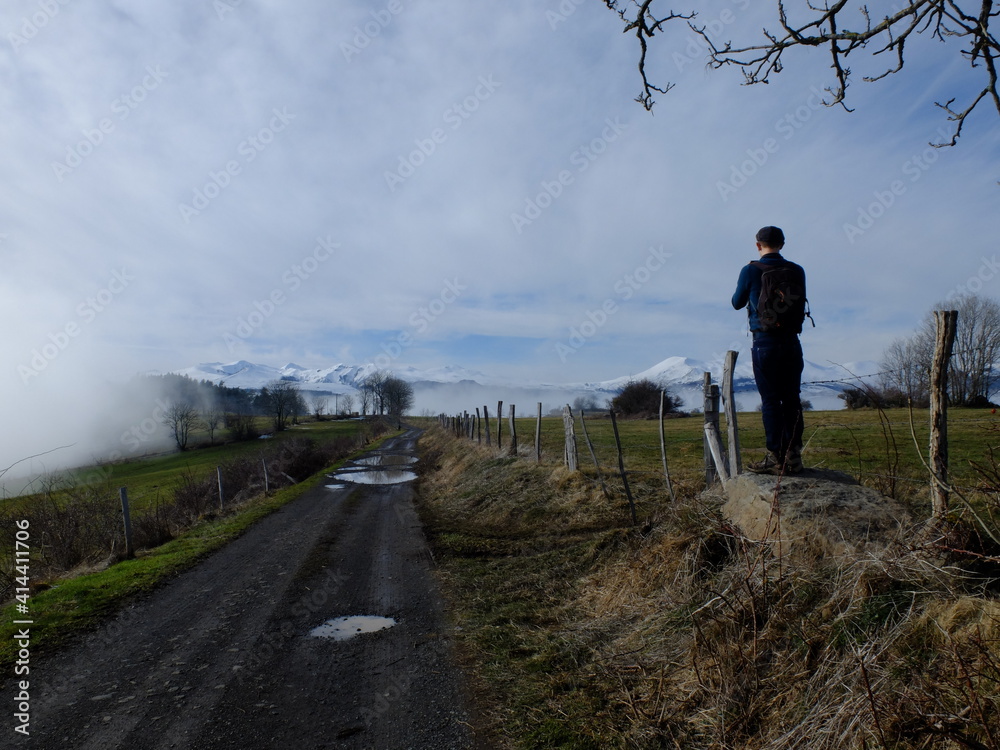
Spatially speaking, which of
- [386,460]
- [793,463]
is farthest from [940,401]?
[386,460]

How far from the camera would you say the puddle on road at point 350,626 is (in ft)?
19.9

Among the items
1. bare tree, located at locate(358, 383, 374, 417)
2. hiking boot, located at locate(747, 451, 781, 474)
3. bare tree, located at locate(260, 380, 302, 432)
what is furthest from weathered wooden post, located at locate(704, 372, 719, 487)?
bare tree, located at locate(358, 383, 374, 417)

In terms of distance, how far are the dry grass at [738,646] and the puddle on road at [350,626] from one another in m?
0.90

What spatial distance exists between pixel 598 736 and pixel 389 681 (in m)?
2.00

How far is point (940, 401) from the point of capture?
3910 millimetres

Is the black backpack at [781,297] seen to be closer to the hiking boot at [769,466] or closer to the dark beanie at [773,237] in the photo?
the dark beanie at [773,237]

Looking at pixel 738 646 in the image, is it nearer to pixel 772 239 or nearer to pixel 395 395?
pixel 772 239

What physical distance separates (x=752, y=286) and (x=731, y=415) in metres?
1.72

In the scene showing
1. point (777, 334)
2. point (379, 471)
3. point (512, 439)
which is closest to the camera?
point (777, 334)

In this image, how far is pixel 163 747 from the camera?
3.93 metres

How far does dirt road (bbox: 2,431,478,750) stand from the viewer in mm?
4102

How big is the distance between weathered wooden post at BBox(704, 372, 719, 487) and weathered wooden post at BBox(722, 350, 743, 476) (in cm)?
41

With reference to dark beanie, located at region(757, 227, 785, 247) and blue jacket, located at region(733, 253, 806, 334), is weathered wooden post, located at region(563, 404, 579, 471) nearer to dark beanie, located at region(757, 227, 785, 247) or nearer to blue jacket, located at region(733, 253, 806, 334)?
blue jacket, located at region(733, 253, 806, 334)

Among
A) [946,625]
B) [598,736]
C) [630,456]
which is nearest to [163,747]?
[598,736]
